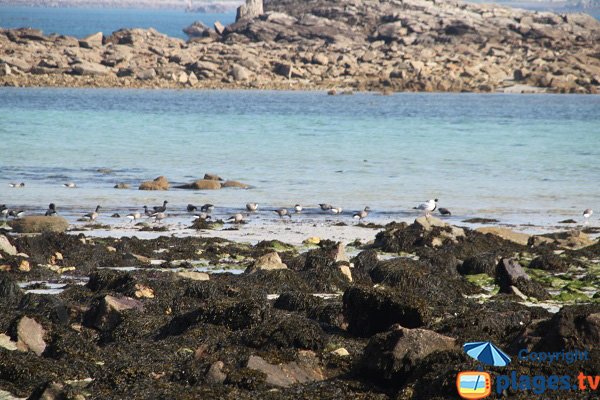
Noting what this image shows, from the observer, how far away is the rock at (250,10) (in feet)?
A: 373

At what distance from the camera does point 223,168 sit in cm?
3309

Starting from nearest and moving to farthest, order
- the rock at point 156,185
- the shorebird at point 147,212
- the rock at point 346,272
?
the rock at point 346,272
the shorebird at point 147,212
the rock at point 156,185

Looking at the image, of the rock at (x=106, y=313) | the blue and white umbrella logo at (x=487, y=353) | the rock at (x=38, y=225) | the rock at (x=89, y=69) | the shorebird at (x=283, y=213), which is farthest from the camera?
the rock at (x=89, y=69)

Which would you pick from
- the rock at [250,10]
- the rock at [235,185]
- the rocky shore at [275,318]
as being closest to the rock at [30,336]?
the rocky shore at [275,318]

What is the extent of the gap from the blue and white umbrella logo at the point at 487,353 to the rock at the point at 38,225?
→ 40.3ft

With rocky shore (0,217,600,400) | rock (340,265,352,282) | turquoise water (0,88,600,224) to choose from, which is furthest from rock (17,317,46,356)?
turquoise water (0,88,600,224)

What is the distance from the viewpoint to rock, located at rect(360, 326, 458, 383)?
8445 mm

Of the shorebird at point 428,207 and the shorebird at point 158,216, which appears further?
the shorebird at point 428,207

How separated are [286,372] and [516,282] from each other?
5.80 metres

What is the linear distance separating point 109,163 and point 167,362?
83.0ft

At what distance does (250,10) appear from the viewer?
11494cm

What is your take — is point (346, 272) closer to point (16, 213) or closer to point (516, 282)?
point (516, 282)

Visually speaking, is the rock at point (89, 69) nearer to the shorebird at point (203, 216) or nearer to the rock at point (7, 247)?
the shorebird at point (203, 216)

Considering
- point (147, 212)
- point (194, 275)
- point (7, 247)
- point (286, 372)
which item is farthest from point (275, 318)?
point (147, 212)
